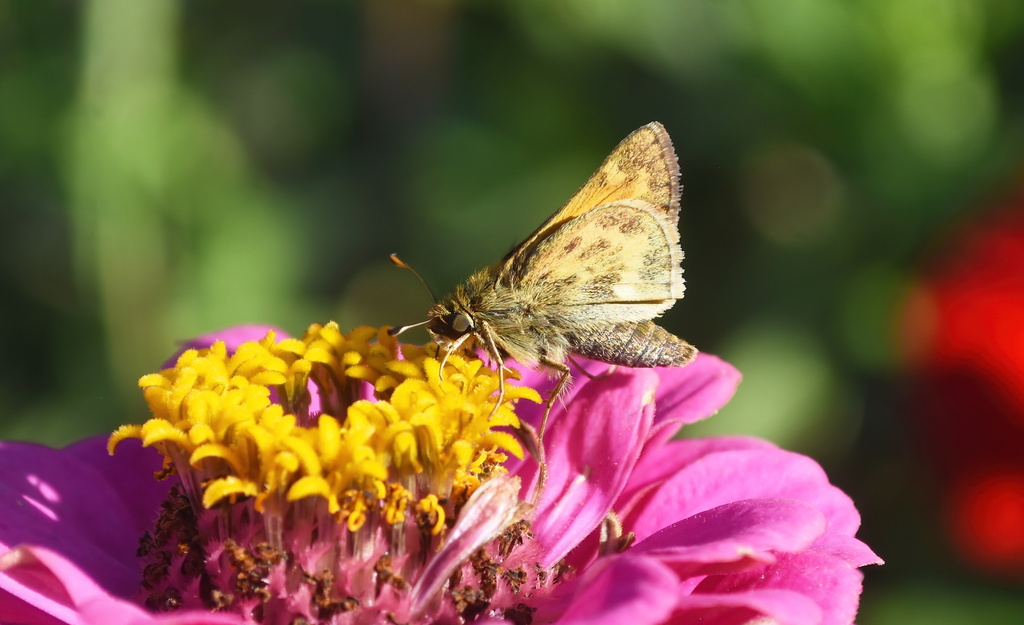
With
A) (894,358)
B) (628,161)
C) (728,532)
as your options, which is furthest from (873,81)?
(728,532)

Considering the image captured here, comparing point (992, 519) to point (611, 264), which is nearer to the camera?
point (611, 264)

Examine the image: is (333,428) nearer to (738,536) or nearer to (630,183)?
(738,536)

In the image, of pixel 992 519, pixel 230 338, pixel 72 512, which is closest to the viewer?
pixel 72 512

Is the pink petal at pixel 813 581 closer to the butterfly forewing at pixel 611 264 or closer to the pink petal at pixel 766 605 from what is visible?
the pink petal at pixel 766 605

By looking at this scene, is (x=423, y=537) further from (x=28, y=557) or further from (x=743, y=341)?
(x=743, y=341)

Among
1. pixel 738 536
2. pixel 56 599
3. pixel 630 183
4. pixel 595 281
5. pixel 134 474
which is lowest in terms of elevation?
pixel 56 599

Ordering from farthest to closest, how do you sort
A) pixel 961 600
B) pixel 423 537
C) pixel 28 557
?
pixel 961 600 → pixel 423 537 → pixel 28 557

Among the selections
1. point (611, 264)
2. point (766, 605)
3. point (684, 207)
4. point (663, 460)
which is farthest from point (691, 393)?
point (684, 207)

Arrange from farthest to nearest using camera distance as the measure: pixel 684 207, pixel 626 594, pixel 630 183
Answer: pixel 684 207 → pixel 630 183 → pixel 626 594
